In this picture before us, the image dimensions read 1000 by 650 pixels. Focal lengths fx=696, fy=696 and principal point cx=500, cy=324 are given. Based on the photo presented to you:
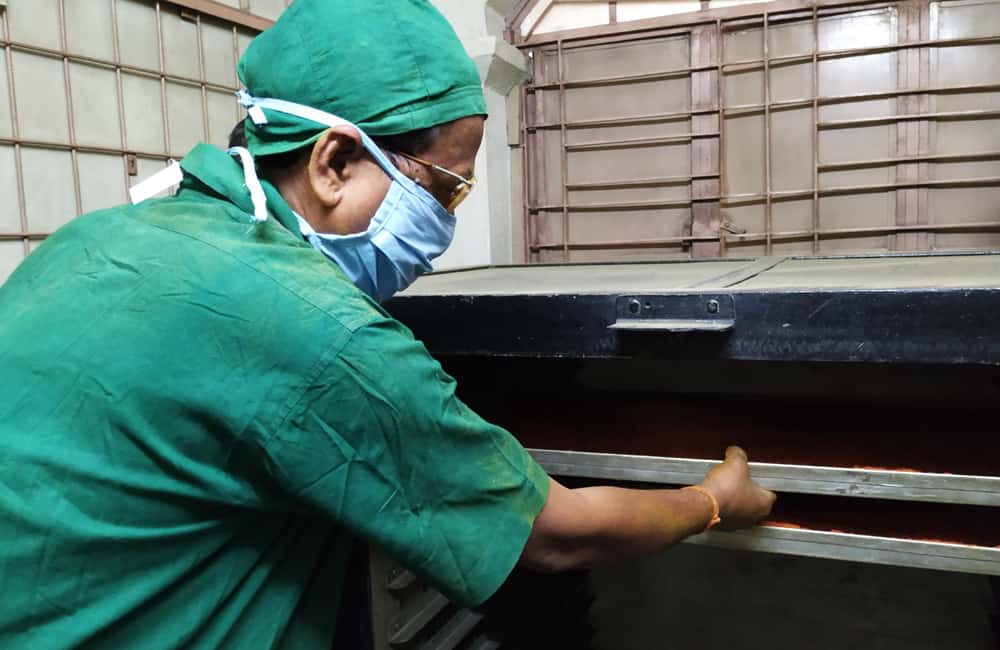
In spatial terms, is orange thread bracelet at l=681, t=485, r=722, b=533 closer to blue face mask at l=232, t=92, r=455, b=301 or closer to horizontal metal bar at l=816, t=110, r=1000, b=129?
blue face mask at l=232, t=92, r=455, b=301

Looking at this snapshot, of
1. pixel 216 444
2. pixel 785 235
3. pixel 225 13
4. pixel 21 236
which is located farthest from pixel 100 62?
pixel 785 235

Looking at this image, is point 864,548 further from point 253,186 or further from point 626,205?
point 626,205

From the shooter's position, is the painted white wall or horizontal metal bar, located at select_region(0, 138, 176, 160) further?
the painted white wall

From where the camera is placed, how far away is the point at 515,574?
1553mm

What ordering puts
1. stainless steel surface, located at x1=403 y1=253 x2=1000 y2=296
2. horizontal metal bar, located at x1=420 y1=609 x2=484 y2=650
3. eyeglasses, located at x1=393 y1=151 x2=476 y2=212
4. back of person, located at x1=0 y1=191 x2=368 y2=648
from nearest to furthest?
back of person, located at x1=0 y1=191 x2=368 y2=648, eyeglasses, located at x1=393 y1=151 x2=476 y2=212, stainless steel surface, located at x1=403 y1=253 x2=1000 y2=296, horizontal metal bar, located at x1=420 y1=609 x2=484 y2=650

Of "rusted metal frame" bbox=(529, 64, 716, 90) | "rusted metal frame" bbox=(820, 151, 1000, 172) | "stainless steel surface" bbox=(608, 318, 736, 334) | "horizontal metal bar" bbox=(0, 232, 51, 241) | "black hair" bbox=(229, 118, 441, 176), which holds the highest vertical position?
"rusted metal frame" bbox=(529, 64, 716, 90)

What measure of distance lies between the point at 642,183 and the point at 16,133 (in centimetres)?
256

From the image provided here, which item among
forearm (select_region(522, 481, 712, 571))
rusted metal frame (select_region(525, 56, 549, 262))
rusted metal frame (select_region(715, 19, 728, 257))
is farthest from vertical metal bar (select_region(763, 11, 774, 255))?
forearm (select_region(522, 481, 712, 571))

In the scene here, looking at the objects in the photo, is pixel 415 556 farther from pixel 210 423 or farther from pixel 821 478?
pixel 821 478

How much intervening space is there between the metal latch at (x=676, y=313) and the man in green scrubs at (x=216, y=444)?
28 cm

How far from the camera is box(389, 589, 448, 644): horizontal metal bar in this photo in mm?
1155

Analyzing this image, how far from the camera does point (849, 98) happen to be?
10.2ft

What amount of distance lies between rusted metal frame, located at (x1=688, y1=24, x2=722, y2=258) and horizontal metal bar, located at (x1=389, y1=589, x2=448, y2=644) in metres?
2.51

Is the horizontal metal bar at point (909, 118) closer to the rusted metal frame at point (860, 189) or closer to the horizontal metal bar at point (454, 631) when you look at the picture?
the rusted metal frame at point (860, 189)
